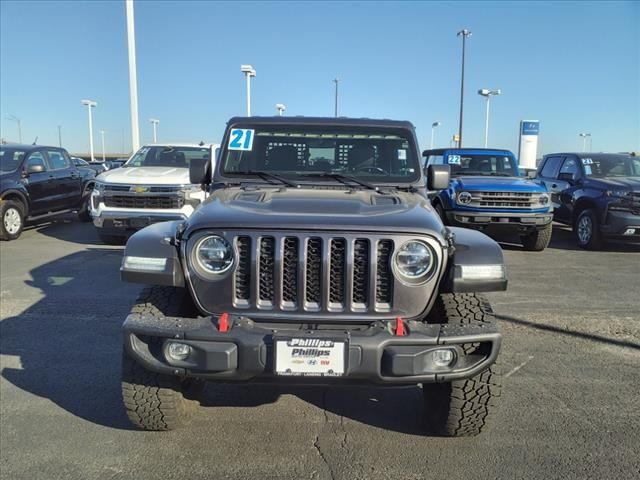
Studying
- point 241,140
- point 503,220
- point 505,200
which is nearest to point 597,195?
point 505,200

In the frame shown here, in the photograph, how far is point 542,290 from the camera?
6883 millimetres

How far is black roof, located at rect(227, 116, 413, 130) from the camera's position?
4391mm

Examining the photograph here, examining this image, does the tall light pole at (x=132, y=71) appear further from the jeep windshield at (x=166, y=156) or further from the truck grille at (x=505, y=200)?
the truck grille at (x=505, y=200)

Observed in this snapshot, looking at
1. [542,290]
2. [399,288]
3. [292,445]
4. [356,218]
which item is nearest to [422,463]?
[292,445]

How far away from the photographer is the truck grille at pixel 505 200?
927cm

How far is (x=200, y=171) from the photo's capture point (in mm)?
4387

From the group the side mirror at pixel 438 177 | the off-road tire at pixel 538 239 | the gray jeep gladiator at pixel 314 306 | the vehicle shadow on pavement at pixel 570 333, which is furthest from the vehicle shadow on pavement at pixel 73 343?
the off-road tire at pixel 538 239

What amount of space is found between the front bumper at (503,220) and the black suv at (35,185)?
8093 mm

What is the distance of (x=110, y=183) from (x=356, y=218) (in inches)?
290

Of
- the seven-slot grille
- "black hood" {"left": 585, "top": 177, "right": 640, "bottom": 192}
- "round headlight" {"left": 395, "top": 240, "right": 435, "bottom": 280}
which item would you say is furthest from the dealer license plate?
"black hood" {"left": 585, "top": 177, "right": 640, "bottom": 192}

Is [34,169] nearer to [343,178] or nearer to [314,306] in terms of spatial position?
[343,178]

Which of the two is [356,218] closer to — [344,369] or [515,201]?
[344,369]

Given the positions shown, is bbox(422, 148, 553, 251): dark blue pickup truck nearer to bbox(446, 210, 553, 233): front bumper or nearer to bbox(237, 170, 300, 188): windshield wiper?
bbox(446, 210, 553, 233): front bumper

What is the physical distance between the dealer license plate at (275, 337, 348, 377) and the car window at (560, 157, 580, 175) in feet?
31.8
